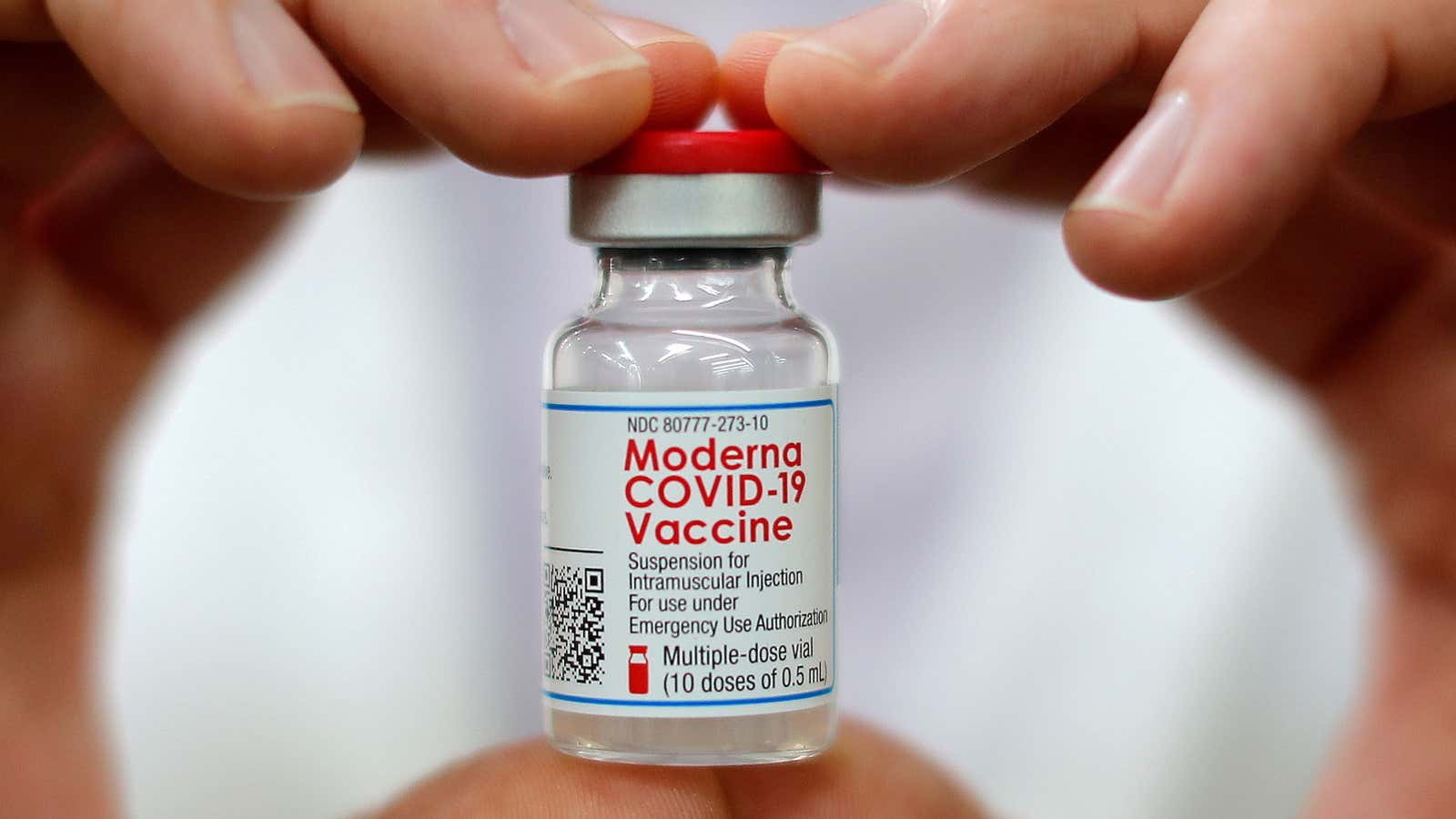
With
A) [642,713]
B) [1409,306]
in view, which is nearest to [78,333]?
[642,713]

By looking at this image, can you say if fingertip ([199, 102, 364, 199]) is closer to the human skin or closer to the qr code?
the human skin

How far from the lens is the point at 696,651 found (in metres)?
0.73

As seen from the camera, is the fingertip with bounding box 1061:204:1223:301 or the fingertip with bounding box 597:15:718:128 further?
the fingertip with bounding box 597:15:718:128

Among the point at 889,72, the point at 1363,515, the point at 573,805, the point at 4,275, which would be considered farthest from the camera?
the point at 1363,515

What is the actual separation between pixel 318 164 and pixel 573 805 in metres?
0.42

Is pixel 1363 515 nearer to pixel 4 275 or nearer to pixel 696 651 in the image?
pixel 696 651

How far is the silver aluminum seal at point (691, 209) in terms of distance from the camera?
734 mm

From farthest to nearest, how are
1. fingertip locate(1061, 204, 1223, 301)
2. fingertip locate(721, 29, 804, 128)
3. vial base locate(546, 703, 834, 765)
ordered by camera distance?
1. fingertip locate(721, 29, 804, 128)
2. vial base locate(546, 703, 834, 765)
3. fingertip locate(1061, 204, 1223, 301)

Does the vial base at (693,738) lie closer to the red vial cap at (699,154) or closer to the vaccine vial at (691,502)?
the vaccine vial at (691,502)

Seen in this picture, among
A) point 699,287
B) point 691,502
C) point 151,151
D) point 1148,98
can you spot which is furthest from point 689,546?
point 151,151

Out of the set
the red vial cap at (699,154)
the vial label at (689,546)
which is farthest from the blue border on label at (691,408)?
the red vial cap at (699,154)

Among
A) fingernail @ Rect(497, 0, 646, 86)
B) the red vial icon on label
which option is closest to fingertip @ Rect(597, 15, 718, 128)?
fingernail @ Rect(497, 0, 646, 86)

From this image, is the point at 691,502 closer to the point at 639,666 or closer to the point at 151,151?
the point at 639,666

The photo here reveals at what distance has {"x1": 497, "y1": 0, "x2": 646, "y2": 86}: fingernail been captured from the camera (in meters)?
0.69
